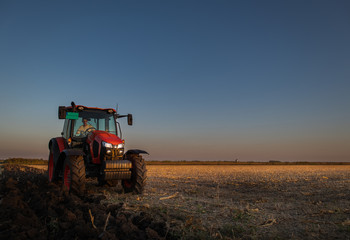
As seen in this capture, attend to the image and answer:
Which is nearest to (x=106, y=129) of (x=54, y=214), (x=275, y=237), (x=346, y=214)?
(x=54, y=214)

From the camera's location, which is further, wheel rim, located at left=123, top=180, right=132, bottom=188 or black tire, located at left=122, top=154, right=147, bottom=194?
wheel rim, located at left=123, top=180, right=132, bottom=188

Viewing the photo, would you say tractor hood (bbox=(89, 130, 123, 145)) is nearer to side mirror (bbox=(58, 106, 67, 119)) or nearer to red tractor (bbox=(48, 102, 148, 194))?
red tractor (bbox=(48, 102, 148, 194))

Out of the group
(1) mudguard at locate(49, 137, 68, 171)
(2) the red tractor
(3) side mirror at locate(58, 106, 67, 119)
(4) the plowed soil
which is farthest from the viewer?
(1) mudguard at locate(49, 137, 68, 171)

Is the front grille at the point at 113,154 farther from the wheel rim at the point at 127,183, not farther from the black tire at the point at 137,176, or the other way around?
the wheel rim at the point at 127,183

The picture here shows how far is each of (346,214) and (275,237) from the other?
303 centimetres

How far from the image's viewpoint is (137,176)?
8656 mm

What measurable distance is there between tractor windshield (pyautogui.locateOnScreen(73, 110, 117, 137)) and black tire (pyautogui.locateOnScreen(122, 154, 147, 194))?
1844mm

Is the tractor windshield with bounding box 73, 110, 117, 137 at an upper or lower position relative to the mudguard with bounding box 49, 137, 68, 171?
upper

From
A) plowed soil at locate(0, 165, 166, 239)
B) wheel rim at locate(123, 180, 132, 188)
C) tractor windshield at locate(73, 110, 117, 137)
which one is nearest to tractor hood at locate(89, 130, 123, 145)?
tractor windshield at locate(73, 110, 117, 137)

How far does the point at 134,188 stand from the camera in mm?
8750

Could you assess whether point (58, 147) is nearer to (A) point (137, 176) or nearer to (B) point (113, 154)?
(B) point (113, 154)

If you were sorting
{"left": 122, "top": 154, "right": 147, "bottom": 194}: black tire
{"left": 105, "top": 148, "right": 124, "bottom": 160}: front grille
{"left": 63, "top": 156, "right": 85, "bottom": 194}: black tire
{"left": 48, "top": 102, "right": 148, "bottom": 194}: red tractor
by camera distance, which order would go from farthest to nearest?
{"left": 105, "top": 148, "right": 124, "bottom": 160}: front grille → {"left": 122, "top": 154, "right": 147, "bottom": 194}: black tire → {"left": 48, "top": 102, "right": 148, "bottom": 194}: red tractor → {"left": 63, "top": 156, "right": 85, "bottom": 194}: black tire

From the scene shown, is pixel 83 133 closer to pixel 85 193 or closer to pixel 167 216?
pixel 85 193

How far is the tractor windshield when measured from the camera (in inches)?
390
